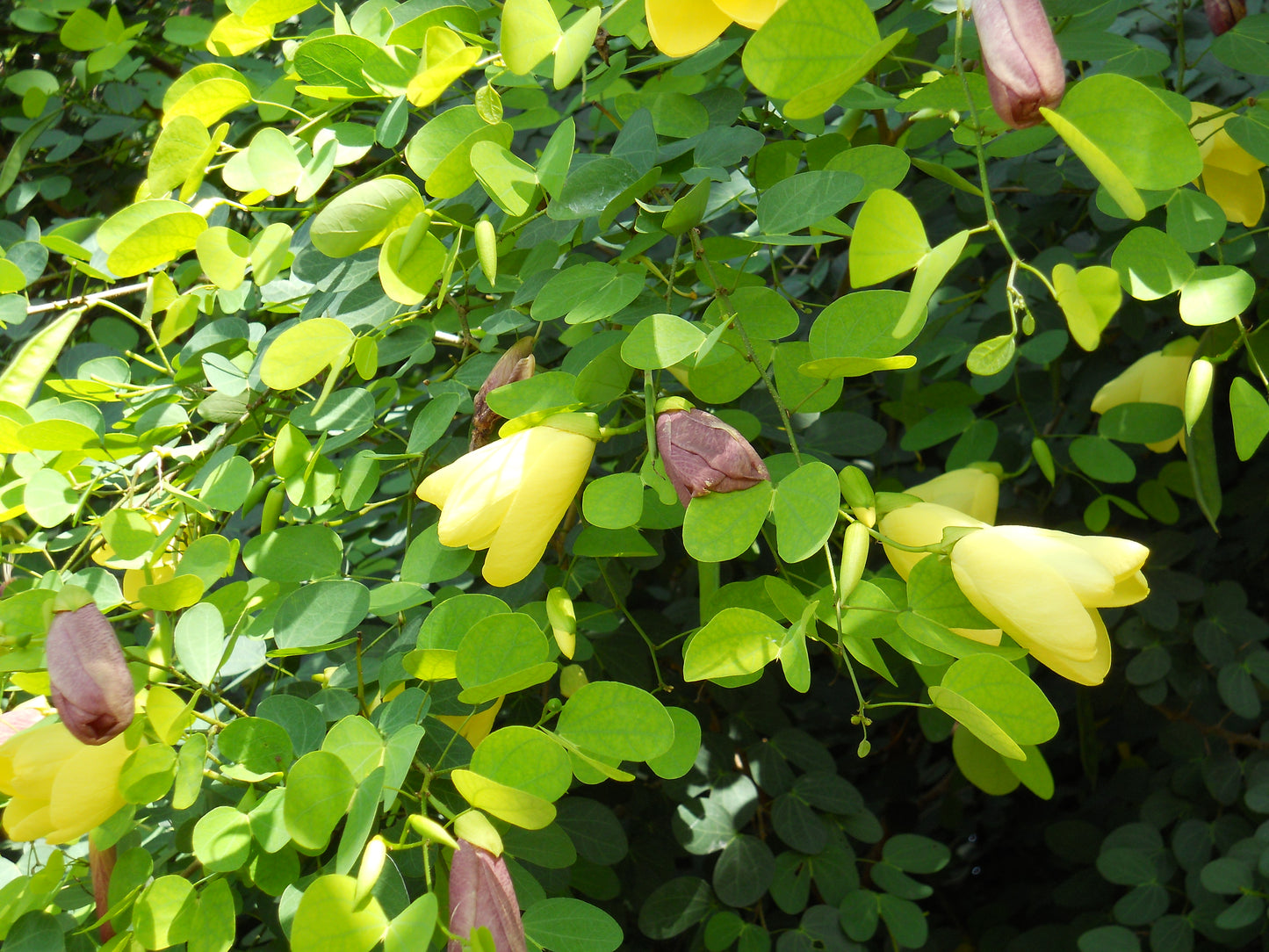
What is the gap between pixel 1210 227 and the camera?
1.98 ft

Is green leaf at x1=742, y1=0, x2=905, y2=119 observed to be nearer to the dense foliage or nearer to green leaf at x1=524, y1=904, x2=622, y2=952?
the dense foliage

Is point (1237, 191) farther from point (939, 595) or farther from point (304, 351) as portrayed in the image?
point (304, 351)

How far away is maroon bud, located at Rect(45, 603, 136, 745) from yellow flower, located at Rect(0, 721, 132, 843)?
Result: 0.04m

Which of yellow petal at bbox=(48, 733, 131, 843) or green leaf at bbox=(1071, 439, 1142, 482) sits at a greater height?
yellow petal at bbox=(48, 733, 131, 843)

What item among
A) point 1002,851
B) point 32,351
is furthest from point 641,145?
point 1002,851

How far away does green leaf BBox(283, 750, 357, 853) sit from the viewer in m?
0.48

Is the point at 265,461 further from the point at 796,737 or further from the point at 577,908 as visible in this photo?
the point at 796,737

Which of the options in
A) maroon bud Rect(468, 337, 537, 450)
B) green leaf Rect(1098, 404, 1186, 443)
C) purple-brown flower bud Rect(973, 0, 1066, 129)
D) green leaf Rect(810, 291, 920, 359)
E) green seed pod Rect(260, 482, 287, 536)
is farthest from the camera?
green leaf Rect(1098, 404, 1186, 443)

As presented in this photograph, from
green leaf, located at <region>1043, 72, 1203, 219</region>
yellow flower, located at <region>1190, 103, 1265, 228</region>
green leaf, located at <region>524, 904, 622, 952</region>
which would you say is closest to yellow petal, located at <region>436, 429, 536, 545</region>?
green leaf, located at <region>524, 904, 622, 952</region>

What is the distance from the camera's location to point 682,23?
49 cm

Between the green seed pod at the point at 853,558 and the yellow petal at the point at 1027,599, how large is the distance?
2.0 inches

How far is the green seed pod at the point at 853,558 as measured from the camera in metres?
0.49

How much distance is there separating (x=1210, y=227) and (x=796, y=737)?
0.57 metres

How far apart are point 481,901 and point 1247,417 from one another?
52 cm
